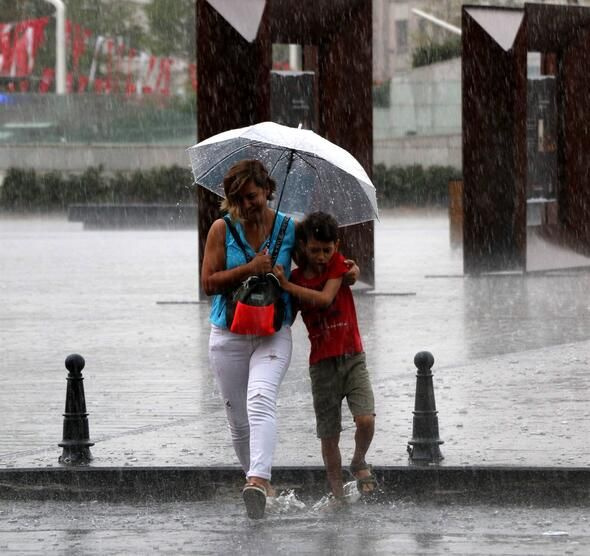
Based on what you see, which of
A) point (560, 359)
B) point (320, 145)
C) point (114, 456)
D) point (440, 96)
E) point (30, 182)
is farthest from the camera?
point (440, 96)

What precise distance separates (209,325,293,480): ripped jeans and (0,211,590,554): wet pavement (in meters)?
0.31

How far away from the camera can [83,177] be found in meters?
48.7

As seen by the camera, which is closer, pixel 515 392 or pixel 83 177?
pixel 515 392

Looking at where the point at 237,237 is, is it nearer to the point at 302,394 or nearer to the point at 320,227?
the point at 320,227

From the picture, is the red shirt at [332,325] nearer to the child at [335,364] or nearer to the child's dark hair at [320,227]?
the child at [335,364]

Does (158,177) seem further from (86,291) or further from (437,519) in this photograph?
(437,519)

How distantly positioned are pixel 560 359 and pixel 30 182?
123 feet

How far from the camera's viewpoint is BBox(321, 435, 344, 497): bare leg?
7.27 meters

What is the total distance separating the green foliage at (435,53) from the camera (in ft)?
193

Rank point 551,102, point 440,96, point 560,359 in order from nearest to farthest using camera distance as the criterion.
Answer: point 560,359
point 551,102
point 440,96

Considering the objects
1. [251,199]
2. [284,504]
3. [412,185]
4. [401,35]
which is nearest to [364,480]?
[284,504]

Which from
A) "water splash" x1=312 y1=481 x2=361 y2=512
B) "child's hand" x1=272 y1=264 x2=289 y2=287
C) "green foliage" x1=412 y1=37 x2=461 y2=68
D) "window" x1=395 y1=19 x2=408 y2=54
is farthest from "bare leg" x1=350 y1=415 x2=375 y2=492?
"window" x1=395 y1=19 x2=408 y2=54

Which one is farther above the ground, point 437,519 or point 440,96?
point 440,96

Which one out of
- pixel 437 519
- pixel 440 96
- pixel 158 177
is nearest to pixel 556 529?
pixel 437 519
